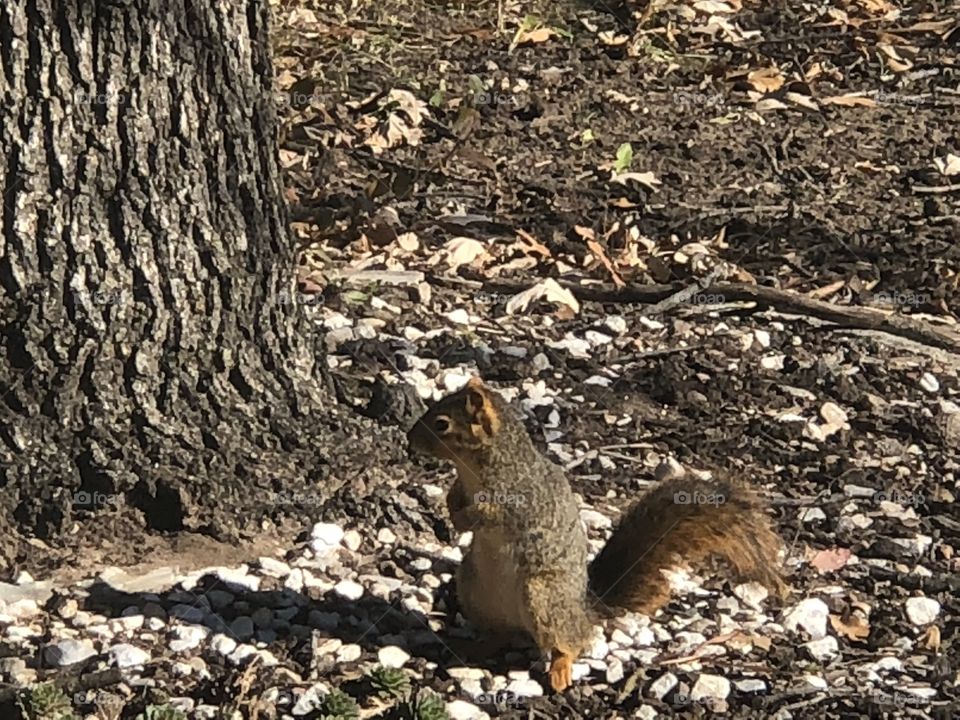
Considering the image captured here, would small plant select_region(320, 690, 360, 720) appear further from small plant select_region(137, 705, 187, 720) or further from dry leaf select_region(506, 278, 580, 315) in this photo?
dry leaf select_region(506, 278, 580, 315)

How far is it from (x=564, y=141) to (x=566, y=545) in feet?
10.8

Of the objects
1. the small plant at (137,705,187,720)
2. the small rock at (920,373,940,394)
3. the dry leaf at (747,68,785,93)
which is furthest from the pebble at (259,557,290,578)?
the dry leaf at (747,68,785,93)

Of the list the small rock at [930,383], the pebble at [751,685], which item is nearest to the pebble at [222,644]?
the pebble at [751,685]

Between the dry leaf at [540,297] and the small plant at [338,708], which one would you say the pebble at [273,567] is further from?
the dry leaf at [540,297]

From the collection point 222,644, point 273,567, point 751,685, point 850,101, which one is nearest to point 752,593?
point 751,685

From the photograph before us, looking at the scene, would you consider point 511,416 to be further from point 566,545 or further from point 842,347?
point 842,347

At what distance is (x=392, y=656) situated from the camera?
3.52 m

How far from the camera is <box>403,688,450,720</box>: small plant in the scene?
3191mm

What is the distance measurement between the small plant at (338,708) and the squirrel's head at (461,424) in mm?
564

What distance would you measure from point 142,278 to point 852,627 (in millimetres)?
1789

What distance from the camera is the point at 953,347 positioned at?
501 centimetres

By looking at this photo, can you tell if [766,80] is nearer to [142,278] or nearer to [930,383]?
[930,383]

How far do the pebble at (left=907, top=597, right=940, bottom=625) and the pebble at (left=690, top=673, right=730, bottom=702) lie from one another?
1.78 ft

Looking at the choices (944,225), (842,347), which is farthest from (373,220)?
(944,225)
